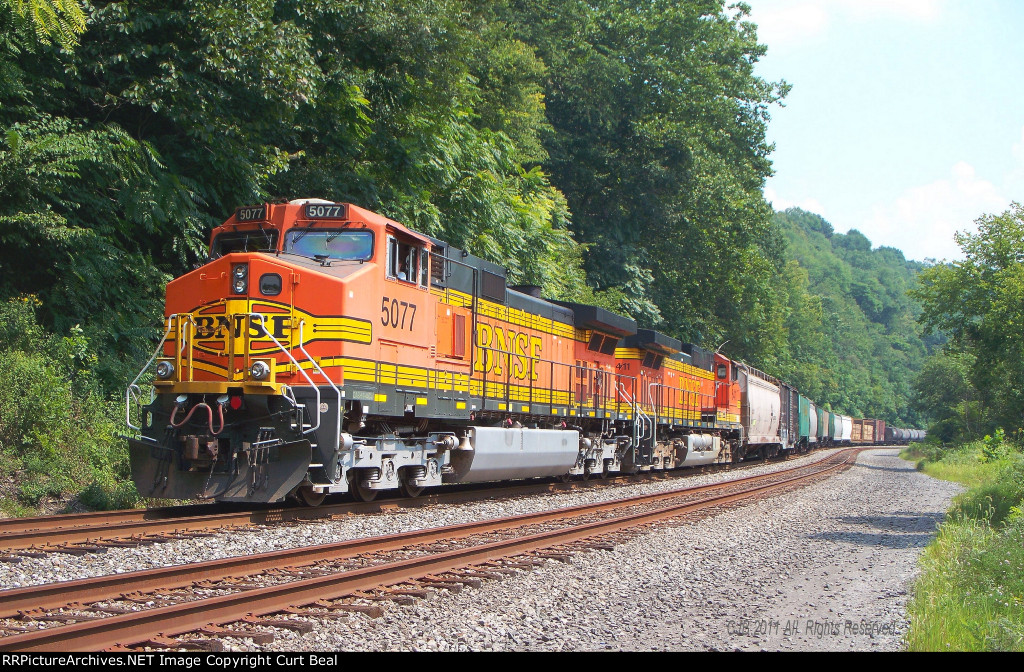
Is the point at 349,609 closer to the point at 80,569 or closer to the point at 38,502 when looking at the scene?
the point at 80,569

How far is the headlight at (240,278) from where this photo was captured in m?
10.5

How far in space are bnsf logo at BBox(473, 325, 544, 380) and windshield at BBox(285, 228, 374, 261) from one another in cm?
323

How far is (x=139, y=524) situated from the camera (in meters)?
9.05

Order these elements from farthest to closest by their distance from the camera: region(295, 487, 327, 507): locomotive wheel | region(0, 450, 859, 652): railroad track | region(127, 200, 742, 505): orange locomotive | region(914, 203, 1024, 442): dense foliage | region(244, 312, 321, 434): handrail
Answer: region(914, 203, 1024, 442): dense foliage < region(295, 487, 327, 507): locomotive wheel < region(127, 200, 742, 505): orange locomotive < region(244, 312, 321, 434): handrail < region(0, 450, 859, 652): railroad track

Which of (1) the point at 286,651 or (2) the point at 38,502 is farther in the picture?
(2) the point at 38,502

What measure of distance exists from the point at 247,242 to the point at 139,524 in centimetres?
394

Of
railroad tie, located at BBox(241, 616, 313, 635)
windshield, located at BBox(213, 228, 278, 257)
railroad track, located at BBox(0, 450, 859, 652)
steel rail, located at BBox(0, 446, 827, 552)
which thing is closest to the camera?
railroad track, located at BBox(0, 450, 859, 652)

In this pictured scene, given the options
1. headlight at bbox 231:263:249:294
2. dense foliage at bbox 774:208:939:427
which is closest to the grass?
headlight at bbox 231:263:249:294

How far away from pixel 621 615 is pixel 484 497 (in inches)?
323

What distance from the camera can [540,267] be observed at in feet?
88.2

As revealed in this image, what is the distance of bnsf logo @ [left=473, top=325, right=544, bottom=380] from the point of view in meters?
14.0

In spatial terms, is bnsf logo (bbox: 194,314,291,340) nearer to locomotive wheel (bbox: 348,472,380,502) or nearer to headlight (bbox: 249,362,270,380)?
headlight (bbox: 249,362,270,380)

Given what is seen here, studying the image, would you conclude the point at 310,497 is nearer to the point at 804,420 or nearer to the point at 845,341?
the point at 804,420

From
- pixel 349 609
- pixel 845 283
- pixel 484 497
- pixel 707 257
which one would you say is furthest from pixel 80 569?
pixel 845 283
